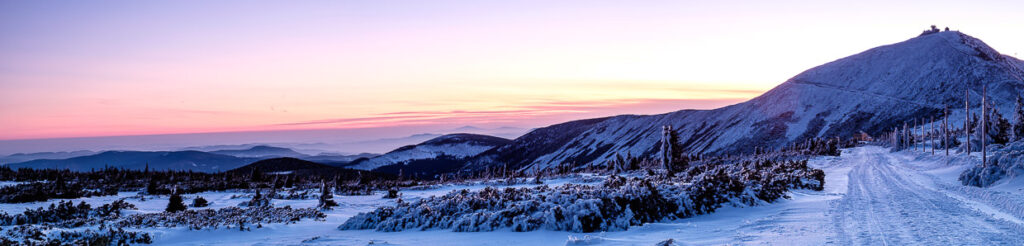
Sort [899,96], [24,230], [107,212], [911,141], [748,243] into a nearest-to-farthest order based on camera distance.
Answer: [748,243] < [24,230] < [107,212] < [911,141] < [899,96]

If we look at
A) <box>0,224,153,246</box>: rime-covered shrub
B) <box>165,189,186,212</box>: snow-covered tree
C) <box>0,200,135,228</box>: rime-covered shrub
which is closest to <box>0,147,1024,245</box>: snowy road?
<box>0,224,153,246</box>: rime-covered shrub

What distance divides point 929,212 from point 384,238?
14448 mm

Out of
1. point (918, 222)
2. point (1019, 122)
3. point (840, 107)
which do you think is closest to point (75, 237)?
point (918, 222)

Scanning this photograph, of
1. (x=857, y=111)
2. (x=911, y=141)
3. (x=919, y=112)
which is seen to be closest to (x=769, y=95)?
(x=857, y=111)

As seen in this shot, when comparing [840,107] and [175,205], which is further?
[840,107]

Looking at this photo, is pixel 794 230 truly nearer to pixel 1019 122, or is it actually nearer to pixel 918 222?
pixel 918 222

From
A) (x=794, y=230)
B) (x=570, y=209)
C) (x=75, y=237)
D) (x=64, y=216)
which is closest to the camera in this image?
(x=794, y=230)

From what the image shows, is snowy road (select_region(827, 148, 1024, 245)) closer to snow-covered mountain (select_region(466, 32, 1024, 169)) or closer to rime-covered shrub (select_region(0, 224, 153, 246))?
rime-covered shrub (select_region(0, 224, 153, 246))

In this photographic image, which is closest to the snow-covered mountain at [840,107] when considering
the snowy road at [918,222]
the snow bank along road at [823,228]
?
the snowy road at [918,222]

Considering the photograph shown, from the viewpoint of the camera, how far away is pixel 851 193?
77.8ft

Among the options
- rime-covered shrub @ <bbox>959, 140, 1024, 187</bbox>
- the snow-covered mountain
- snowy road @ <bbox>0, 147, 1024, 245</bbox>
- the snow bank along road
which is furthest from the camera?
the snow-covered mountain

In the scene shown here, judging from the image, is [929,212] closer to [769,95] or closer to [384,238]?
[384,238]

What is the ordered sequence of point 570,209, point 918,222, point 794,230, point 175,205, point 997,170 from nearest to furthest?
point 794,230 < point 918,222 < point 570,209 < point 997,170 < point 175,205

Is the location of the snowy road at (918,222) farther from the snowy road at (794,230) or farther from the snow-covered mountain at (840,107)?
the snow-covered mountain at (840,107)
